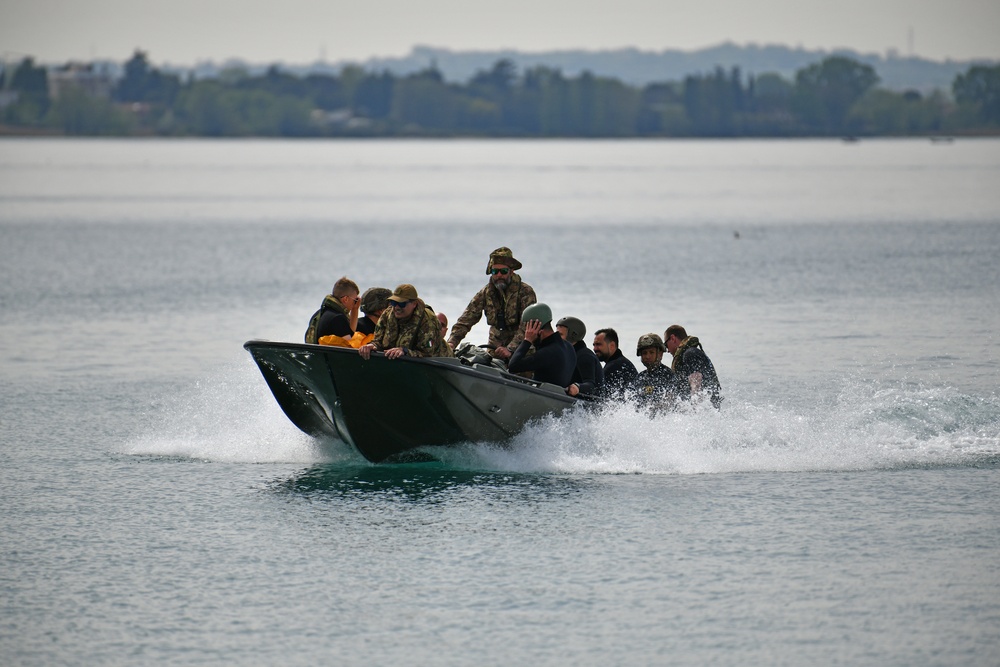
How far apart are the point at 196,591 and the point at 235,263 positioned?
3709 centimetres

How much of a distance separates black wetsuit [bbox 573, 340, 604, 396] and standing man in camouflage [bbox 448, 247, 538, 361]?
658 millimetres

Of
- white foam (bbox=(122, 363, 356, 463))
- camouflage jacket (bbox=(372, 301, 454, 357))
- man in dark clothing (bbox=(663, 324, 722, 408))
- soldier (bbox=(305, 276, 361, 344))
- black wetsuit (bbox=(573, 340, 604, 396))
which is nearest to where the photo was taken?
camouflage jacket (bbox=(372, 301, 454, 357))

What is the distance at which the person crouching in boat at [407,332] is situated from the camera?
602 inches

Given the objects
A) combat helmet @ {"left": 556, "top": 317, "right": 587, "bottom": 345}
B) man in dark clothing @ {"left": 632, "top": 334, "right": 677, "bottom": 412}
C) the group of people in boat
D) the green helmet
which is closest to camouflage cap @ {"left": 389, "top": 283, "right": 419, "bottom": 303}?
the group of people in boat

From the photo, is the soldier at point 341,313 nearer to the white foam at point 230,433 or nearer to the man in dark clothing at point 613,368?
the white foam at point 230,433

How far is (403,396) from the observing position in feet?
51.8

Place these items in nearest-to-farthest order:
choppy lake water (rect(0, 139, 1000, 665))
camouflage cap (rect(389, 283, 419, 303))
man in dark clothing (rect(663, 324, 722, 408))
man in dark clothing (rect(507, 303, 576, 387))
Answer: choppy lake water (rect(0, 139, 1000, 665))
camouflage cap (rect(389, 283, 419, 303))
man in dark clothing (rect(507, 303, 576, 387))
man in dark clothing (rect(663, 324, 722, 408))

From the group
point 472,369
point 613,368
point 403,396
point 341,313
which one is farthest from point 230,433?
Result: point 613,368

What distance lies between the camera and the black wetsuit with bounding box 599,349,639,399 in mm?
16406

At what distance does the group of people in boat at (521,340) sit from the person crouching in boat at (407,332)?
1 cm

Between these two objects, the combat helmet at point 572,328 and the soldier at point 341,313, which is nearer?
the soldier at point 341,313

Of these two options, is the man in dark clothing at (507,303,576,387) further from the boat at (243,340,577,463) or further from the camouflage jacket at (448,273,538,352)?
the camouflage jacket at (448,273,538,352)

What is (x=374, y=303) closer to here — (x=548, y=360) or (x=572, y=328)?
(x=548, y=360)

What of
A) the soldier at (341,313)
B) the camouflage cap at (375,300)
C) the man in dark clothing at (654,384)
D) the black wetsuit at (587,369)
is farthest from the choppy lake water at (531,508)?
the camouflage cap at (375,300)
